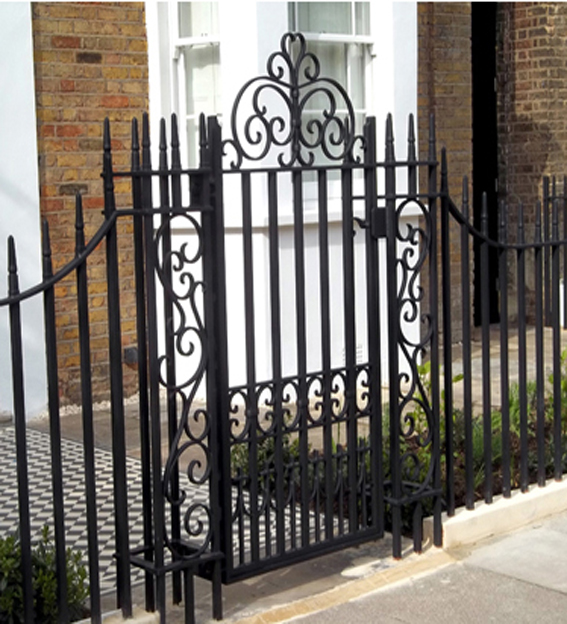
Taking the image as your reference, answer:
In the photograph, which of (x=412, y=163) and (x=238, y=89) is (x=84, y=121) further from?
(x=412, y=163)

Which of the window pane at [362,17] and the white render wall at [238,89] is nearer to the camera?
the white render wall at [238,89]

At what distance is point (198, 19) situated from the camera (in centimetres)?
869

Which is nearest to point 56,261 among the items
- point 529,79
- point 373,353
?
point 373,353

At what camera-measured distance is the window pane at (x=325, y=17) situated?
874 cm

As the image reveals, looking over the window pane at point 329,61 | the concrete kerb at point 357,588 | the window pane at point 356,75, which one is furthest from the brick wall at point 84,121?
the concrete kerb at point 357,588

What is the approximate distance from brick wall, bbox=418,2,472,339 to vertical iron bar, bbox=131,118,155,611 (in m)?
5.91

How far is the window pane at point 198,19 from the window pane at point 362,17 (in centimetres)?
115

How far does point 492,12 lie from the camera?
38.9 ft

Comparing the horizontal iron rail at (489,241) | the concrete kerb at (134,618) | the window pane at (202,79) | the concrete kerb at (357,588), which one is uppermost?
the window pane at (202,79)

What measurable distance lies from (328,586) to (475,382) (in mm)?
4367

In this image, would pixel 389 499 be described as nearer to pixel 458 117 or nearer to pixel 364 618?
pixel 364 618

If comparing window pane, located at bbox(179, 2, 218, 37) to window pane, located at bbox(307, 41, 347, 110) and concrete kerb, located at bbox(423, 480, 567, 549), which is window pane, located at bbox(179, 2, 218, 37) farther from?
concrete kerb, located at bbox(423, 480, 567, 549)

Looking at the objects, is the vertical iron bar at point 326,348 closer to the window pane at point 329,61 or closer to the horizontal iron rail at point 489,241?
the horizontal iron rail at point 489,241

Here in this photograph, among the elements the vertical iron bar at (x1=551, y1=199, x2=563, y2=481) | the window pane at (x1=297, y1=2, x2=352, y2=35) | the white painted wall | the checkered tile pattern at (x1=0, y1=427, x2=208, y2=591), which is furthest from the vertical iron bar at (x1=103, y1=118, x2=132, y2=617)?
the window pane at (x1=297, y1=2, x2=352, y2=35)
